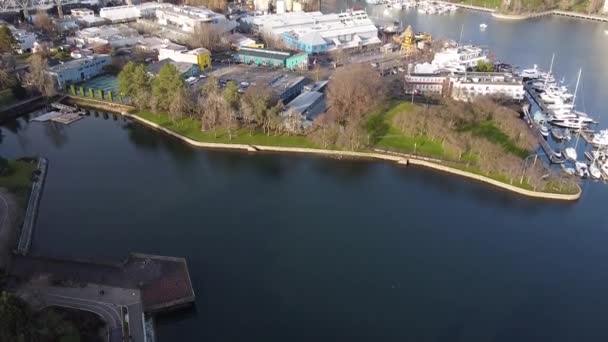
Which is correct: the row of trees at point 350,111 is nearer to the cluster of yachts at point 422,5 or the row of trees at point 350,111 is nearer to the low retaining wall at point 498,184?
the low retaining wall at point 498,184

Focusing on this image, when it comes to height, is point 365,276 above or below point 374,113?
below

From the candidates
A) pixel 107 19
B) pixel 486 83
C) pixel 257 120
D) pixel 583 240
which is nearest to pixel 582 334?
pixel 583 240

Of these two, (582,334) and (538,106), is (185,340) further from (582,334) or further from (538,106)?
(538,106)

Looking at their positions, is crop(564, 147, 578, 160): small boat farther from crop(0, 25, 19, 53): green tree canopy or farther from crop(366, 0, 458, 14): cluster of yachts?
crop(366, 0, 458, 14): cluster of yachts

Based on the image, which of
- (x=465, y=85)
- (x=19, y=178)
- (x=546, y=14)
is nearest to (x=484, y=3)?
(x=546, y=14)

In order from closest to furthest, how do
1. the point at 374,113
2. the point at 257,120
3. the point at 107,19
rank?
the point at 257,120 → the point at 374,113 → the point at 107,19

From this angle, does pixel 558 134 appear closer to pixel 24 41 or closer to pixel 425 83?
pixel 425 83
